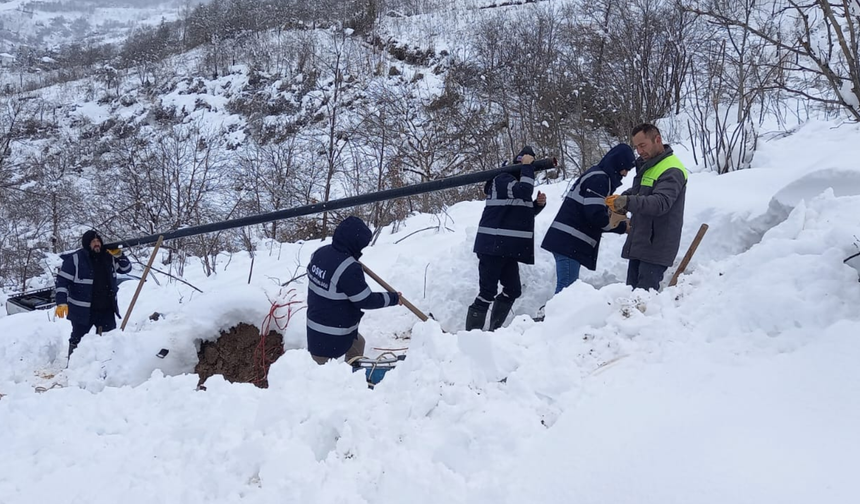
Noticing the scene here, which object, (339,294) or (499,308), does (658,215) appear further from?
(339,294)

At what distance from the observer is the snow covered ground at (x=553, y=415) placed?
1.78m

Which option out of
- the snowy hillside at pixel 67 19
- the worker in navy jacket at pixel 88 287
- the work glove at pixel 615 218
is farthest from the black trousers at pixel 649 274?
the snowy hillside at pixel 67 19

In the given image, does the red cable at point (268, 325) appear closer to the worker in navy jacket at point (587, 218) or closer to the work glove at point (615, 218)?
the worker in navy jacket at point (587, 218)

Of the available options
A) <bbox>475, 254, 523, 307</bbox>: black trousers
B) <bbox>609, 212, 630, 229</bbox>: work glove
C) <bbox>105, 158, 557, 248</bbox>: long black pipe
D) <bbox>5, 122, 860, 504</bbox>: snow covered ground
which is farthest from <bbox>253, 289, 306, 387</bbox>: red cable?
<bbox>609, 212, 630, 229</bbox>: work glove

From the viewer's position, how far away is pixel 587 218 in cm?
388

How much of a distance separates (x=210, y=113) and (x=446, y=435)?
1007 inches

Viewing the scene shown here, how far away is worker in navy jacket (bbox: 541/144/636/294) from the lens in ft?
12.5

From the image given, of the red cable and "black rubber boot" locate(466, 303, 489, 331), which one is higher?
"black rubber boot" locate(466, 303, 489, 331)

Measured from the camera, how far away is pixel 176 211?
10812 mm

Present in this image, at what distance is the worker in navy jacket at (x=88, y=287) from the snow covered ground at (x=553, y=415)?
105 inches

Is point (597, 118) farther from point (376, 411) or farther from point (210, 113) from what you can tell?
point (210, 113)

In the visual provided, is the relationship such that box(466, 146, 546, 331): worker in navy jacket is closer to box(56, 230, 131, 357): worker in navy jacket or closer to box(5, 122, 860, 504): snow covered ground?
box(5, 122, 860, 504): snow covered ground

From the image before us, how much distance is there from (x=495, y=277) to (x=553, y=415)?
81.6 inches

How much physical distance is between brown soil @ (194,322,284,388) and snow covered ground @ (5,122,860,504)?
204cm
